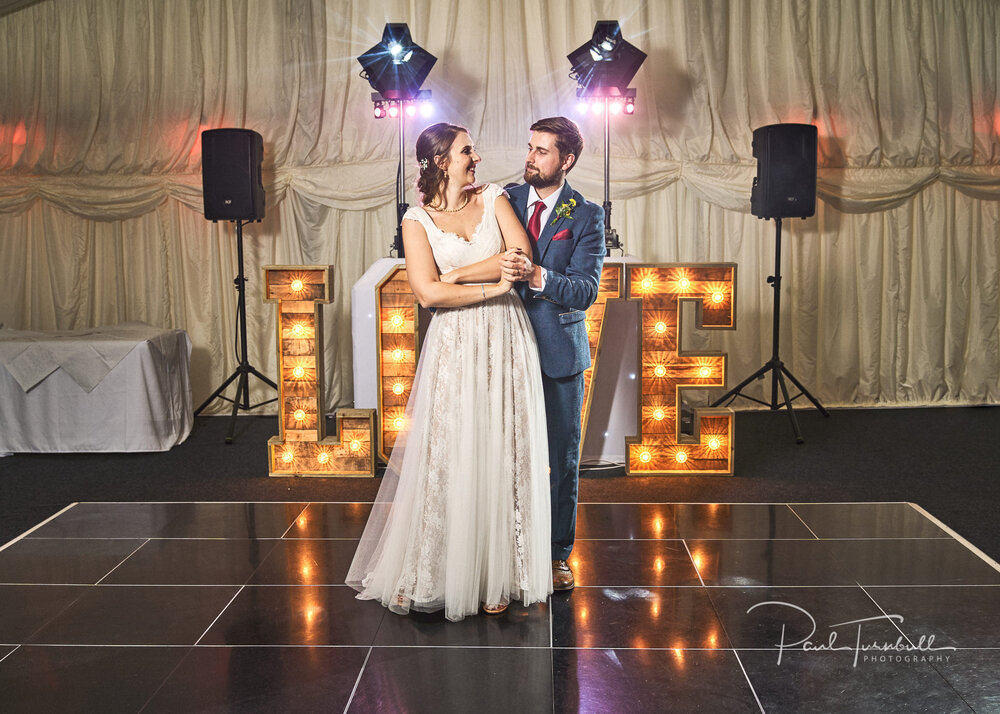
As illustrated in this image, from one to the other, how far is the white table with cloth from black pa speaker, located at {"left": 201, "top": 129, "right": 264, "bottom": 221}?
988mm

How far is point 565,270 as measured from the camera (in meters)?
2.96

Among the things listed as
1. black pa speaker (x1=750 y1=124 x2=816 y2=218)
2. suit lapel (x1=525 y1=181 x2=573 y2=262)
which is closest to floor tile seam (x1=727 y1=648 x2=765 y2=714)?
suit lapel (x1=525 y1=181 x2=573 y2=262)

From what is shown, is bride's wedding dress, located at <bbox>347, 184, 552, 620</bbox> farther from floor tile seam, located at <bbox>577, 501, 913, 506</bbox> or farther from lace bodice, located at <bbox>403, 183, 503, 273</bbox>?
floor tile seam, located at <bbox>577, 501, 913, 506</bbox>

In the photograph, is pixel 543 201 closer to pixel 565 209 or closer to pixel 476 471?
pixel 565 209

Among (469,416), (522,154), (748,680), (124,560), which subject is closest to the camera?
(748,680)

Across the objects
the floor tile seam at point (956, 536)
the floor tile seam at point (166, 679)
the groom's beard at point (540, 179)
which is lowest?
the floor tile seam at point (166, 679)

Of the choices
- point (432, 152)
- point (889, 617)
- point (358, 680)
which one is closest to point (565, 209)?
point (432, 152)

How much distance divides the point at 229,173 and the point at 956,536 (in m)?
4.41

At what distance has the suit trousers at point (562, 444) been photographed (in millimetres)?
3025

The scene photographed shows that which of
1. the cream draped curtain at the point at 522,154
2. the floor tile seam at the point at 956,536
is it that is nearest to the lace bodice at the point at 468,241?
the floor tile seam at the point at 956,536

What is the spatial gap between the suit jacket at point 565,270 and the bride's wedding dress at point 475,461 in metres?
0.10

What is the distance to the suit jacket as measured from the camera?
9.62 ft
